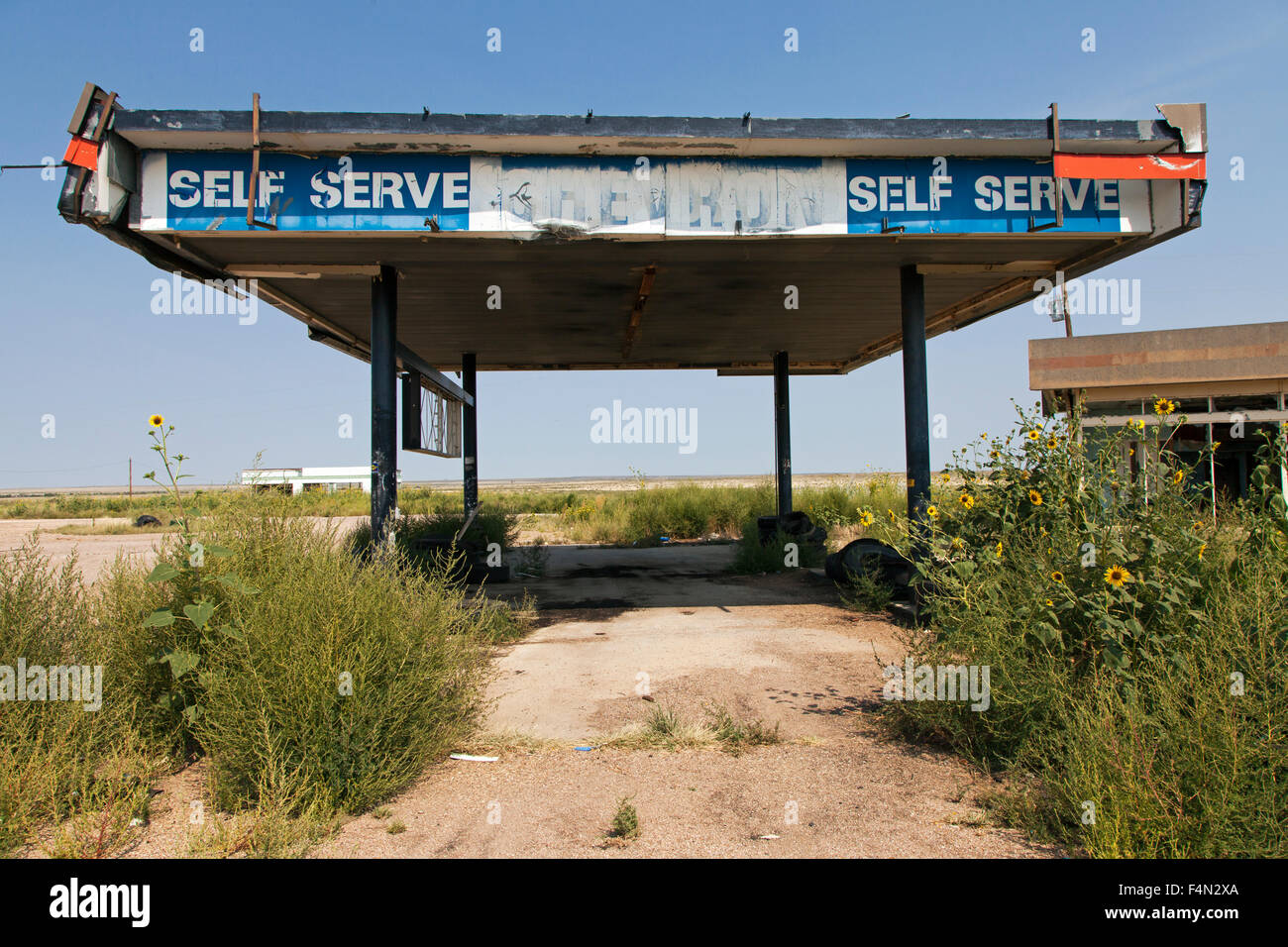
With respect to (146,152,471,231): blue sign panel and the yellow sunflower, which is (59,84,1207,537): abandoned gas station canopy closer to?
(146,152,471,231): blue sign panel

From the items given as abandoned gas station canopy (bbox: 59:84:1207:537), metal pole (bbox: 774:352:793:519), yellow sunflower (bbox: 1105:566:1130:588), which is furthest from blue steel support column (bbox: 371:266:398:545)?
metal pole (bbox: 774:352:793:519)

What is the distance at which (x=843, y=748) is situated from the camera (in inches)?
183

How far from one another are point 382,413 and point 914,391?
6174 mm

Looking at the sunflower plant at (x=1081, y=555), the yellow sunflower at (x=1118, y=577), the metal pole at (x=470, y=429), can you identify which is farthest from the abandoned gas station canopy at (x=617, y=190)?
the metal pole at (x=470, y=429)

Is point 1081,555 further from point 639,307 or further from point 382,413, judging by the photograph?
point 639,307

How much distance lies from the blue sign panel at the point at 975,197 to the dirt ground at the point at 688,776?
4.32 metres

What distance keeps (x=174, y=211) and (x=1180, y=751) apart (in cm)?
843

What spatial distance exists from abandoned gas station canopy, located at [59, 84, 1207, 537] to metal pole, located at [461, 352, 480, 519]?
19.2 ft

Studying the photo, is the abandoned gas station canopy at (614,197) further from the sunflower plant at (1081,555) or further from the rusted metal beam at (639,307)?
the sunflower plant at (1081,555)

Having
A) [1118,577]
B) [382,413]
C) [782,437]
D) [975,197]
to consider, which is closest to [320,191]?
[382,413]
